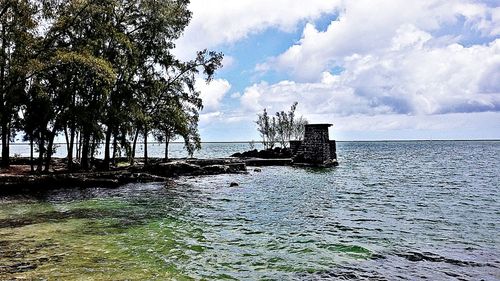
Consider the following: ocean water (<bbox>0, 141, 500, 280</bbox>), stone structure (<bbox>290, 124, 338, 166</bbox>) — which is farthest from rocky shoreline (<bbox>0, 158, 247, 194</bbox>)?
stone structure (<bbox>290, 124, 338, 166</bbox>)

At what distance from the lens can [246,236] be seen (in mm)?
14211

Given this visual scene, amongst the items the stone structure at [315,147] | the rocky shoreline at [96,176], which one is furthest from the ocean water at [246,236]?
the stone structure at [315,147]

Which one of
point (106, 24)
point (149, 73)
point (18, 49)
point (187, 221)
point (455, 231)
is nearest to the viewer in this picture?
point (455, 231)

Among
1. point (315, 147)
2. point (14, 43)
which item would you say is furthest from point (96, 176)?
point (315, 147)

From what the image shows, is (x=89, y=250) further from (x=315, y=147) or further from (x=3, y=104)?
(x=315, y=147)

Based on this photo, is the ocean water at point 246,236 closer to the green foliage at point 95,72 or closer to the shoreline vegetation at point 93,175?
the shoreline vegetation at point 93,175

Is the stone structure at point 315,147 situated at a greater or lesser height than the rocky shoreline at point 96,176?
greater

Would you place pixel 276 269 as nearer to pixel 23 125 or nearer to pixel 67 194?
pixel 67 194

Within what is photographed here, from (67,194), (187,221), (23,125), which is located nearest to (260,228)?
(187,221)

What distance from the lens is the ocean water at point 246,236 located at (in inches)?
393

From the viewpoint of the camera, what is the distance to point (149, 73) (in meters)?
36.2

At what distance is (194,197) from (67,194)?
748cm

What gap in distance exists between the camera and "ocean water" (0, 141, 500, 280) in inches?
393

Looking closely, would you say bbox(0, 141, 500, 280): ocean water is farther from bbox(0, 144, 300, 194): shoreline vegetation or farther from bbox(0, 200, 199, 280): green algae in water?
bbox(0, 144, 300, 194): shoreline vegetation
